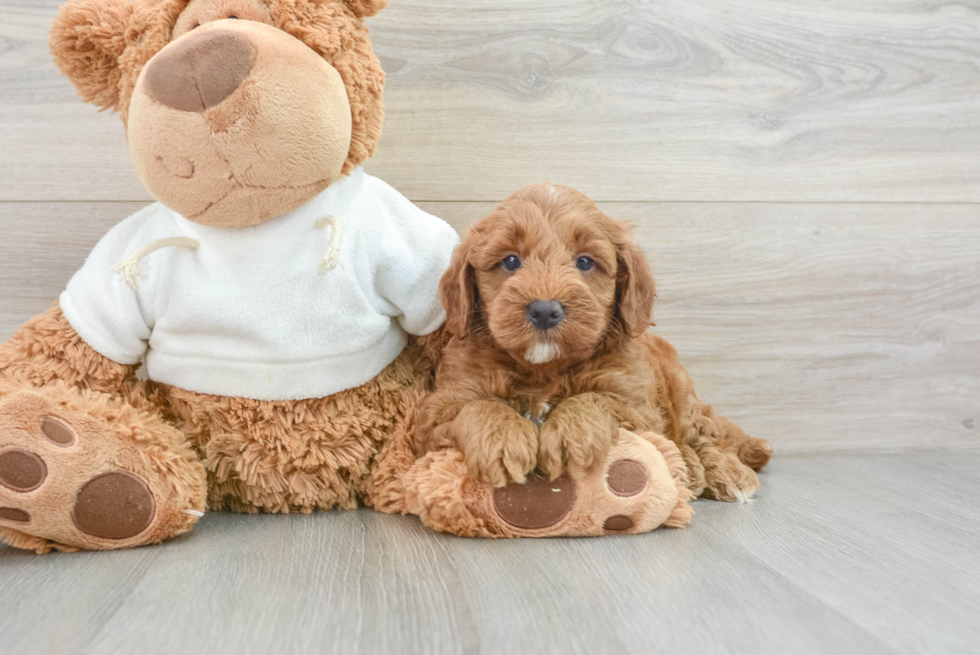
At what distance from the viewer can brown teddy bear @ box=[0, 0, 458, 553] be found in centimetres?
114

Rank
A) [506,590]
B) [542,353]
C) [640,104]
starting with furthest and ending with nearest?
1. [640,104]
2. [542,353]
3. [506,590]

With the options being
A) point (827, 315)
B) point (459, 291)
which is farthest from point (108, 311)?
point (827, 315)

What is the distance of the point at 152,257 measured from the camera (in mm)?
1347

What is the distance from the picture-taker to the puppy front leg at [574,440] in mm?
1188

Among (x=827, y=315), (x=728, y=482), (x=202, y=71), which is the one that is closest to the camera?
(x=202, y=71)

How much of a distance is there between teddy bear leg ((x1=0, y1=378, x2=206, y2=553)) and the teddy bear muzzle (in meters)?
0.36

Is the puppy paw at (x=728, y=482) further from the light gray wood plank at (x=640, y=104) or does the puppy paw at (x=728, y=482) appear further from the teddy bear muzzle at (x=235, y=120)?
the teddy bear muzzle at (x=235, y=120)

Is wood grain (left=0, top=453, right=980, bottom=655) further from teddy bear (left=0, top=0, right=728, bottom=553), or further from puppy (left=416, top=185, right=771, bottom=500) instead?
puppy (left=416, top=185, right=771, bottom=500)

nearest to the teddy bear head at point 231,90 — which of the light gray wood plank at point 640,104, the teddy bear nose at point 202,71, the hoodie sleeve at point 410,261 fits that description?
the teddy bear nose at point 202,71

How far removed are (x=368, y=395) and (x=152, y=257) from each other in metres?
0.46

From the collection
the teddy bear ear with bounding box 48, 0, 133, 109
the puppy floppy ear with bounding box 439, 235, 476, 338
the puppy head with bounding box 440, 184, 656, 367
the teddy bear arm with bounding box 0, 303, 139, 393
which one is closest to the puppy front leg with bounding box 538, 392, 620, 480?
the puppy head with bounding box 440, 184, 656, 367

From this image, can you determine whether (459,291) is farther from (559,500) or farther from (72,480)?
(72,480)

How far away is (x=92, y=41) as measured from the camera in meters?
1.25

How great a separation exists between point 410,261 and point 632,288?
0.41 m
